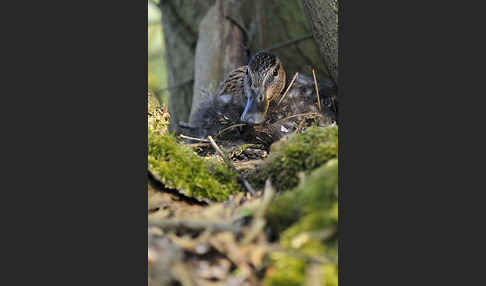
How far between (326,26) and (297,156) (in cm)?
101

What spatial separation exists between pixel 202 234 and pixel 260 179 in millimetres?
477

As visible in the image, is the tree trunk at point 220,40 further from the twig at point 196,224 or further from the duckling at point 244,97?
the twig at point 196,224

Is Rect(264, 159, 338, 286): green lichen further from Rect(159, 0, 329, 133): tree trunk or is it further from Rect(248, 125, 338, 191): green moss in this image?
Rect(159, 0, 329, 133): tree trunk

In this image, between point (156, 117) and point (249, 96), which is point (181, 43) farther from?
point (156, 117)

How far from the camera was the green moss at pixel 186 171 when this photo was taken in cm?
163

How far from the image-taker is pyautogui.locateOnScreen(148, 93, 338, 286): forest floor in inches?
46.3

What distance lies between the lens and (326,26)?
2279 millimetres

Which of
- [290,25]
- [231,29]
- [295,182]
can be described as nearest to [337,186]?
[295,182]

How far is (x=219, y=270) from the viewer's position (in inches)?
48.5

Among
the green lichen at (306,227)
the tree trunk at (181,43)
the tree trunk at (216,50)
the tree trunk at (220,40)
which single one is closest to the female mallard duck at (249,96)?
the tree trunk at (216,50)

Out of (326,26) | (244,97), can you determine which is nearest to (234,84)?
(244,97)

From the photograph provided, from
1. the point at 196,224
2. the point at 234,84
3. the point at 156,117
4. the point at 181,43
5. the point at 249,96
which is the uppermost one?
the point at 181,43

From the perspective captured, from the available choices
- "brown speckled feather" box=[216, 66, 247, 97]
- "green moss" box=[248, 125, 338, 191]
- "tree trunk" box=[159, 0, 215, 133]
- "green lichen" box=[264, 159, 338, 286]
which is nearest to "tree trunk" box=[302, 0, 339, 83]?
"brown speckled feather" box=[216, 66, 247, 97]

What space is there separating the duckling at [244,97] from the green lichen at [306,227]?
98 centimetres
